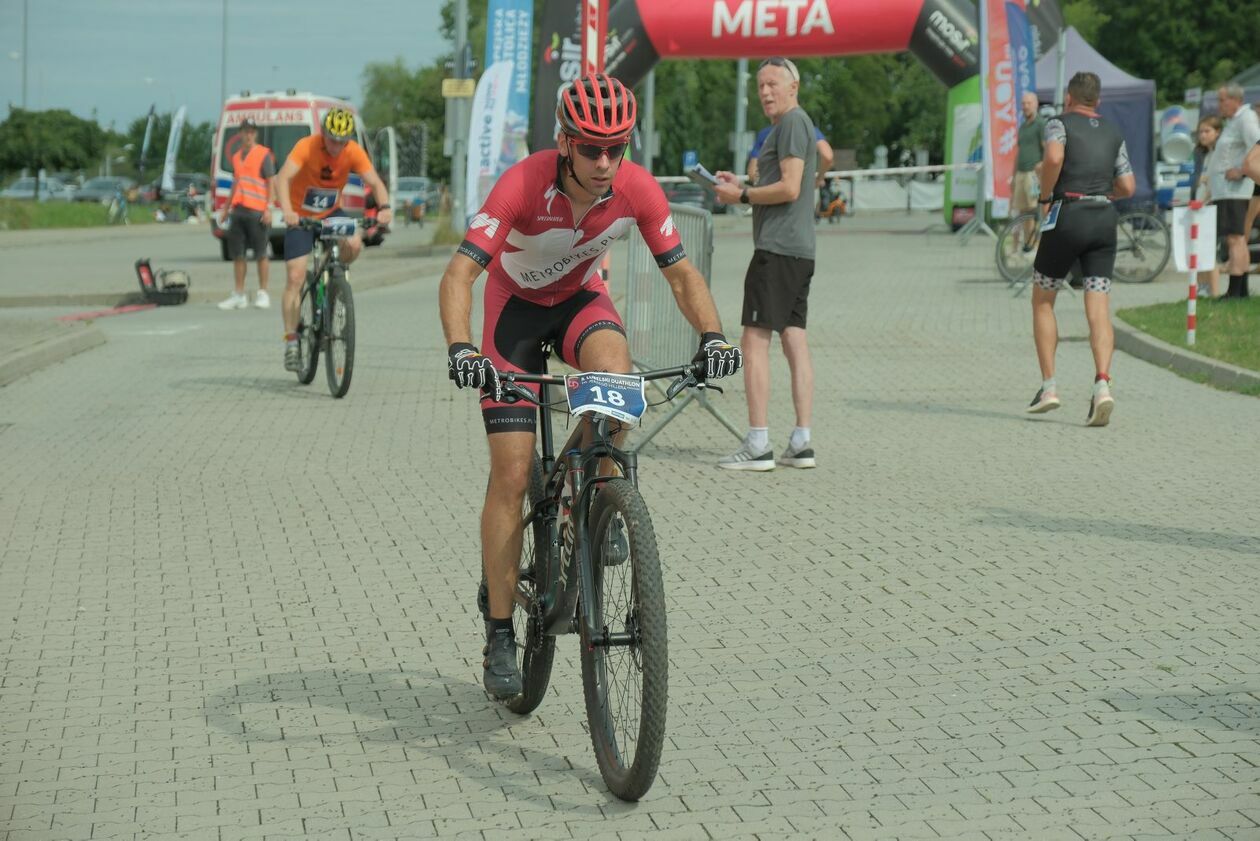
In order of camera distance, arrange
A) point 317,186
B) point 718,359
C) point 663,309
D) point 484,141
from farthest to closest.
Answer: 1. point 484,141
2. point 317,186
3. point 663,309
4. point 718,359

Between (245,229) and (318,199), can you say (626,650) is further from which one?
(245,229)

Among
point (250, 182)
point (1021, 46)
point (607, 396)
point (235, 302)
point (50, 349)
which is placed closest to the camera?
point (607, 396)

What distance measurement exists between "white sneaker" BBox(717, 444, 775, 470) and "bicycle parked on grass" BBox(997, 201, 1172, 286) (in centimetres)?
1218

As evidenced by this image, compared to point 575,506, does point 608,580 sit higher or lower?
lower

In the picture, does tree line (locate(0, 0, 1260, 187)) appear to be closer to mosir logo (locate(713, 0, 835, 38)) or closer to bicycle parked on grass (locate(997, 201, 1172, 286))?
mosir logo (locate(713, 0, 835, 38))

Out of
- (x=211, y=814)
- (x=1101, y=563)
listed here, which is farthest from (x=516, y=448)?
(x=1101, y=563)

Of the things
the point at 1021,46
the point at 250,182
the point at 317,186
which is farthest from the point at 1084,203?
the point at 1021,46

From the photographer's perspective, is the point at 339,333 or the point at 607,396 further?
the point at 339,333

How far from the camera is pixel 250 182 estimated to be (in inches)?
766

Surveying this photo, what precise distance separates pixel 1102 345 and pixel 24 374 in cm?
820

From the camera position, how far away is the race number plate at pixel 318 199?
12.6 m

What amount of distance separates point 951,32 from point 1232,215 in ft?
24.7

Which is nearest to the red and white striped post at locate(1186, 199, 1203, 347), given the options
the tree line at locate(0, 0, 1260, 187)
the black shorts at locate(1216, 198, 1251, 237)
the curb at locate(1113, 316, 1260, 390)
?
the curb at locate(1113, 316, 1260, 390)

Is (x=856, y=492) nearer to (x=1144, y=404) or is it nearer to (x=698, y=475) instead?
(x=698, y=475)
